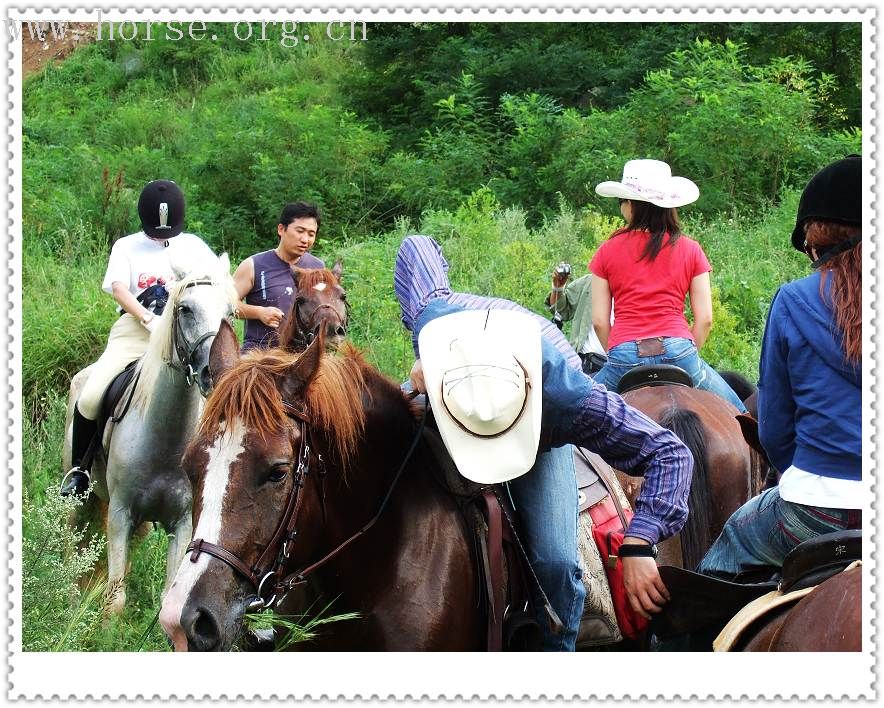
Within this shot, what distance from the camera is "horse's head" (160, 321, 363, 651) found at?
3.08 meters

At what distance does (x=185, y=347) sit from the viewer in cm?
650

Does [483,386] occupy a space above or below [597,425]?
above

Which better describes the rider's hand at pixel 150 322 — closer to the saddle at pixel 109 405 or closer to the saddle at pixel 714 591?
the saddle at pixel 109 405

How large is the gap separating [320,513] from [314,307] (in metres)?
4.76

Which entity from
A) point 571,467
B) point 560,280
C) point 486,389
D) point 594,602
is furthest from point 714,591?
point 560,280

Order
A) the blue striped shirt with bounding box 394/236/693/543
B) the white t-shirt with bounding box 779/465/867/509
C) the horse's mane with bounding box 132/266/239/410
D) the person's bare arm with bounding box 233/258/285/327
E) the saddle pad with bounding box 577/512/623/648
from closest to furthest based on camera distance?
the white t-shirt with bounding box 779/465/867/509 → the blue striped shirt with bounding box 394/236/693/543 → the saddle pad with bounding box 577/512/623/648 → the horse's mane with bounding box 132/266/239/410 → the person's bare arm with bounding box 233/258/285/327

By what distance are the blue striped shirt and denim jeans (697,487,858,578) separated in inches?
8.6

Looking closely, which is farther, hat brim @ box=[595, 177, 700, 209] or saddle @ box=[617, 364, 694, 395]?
hat brim @ box=[595, 177, 700, 209]

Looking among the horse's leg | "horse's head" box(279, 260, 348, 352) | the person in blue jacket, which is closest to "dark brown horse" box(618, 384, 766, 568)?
the person in blue jacket

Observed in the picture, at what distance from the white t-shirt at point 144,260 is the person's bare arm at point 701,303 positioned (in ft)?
10.6

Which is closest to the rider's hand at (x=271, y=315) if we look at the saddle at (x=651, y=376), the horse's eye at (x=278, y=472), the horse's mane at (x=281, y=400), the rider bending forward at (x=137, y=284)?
the rider bending forward at (x=137, y=284)

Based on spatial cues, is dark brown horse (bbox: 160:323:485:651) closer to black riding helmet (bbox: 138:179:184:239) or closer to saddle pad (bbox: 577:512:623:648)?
saddle pad (bbox: 577:512:623:648)

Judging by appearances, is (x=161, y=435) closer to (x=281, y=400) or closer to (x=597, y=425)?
(x=281, y=400)
